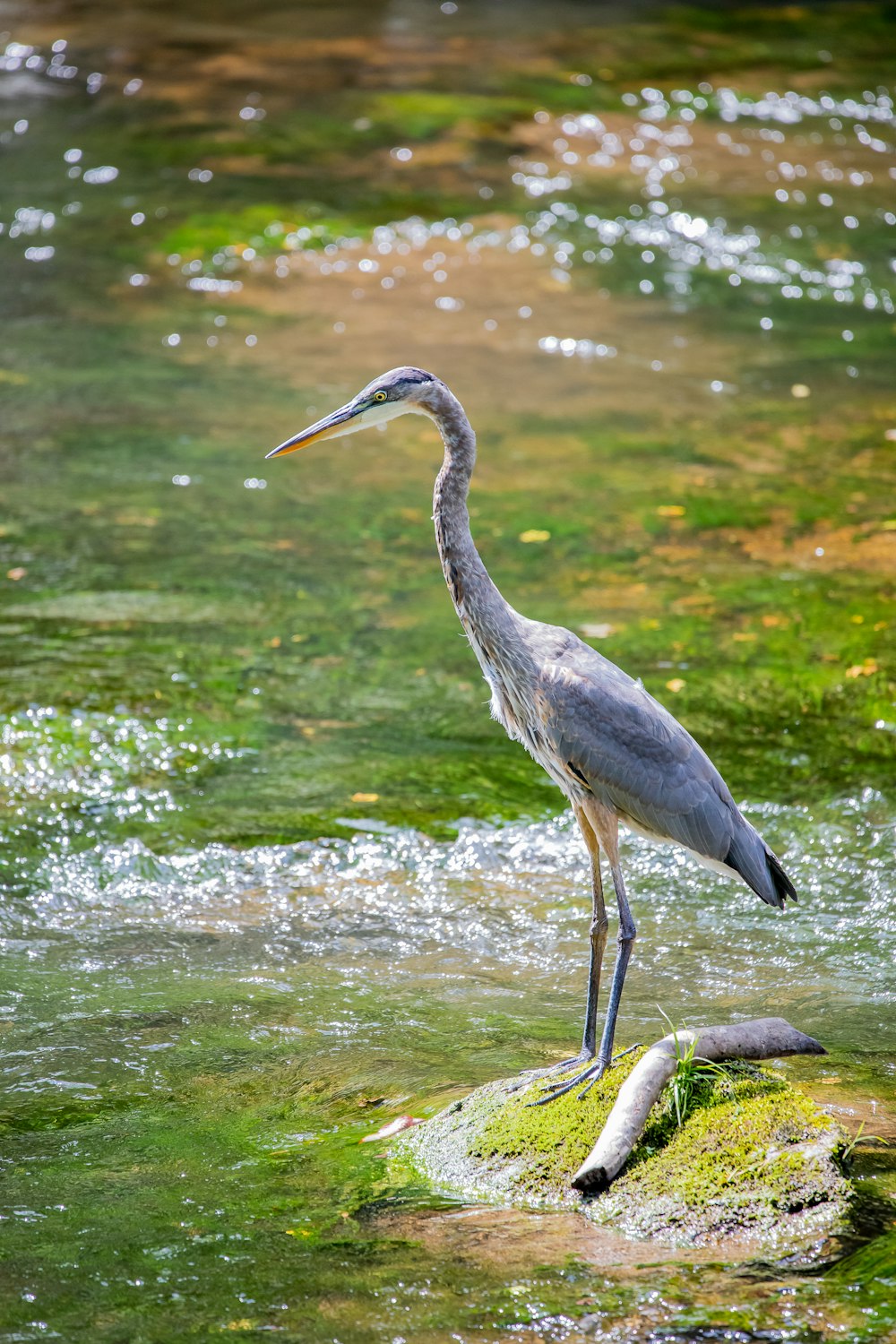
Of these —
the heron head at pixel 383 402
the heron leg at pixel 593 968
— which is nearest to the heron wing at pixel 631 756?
the heron leg at pixel 593 968

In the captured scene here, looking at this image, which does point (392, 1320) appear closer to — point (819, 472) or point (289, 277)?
point (819, 472)

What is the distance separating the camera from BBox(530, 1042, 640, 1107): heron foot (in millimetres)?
4414

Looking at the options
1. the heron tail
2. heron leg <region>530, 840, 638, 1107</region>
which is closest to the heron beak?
heron leg <region>530, 840, 638, 1107</region>

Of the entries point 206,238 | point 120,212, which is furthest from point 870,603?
point 120,212

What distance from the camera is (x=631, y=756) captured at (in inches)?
193

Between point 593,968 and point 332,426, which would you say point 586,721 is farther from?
point 332,426

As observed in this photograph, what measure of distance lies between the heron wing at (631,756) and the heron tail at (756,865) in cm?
4

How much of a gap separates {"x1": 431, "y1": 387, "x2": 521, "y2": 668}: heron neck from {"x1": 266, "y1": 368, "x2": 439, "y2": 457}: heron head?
0.08 metres

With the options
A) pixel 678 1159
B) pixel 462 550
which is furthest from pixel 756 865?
pixel 462 550

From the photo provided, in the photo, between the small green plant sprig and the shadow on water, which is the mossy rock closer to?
the small green plant sprig

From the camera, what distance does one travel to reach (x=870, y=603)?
8.59 meters

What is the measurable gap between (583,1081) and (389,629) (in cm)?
445

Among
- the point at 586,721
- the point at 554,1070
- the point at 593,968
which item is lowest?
the point at 554,1070

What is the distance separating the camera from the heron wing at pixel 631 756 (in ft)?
16.0
